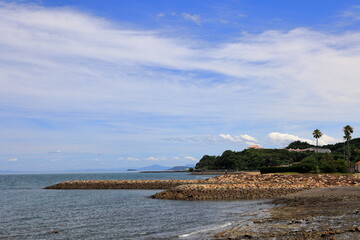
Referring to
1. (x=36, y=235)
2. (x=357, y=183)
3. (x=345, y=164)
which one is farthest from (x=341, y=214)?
(x=345, y=164)

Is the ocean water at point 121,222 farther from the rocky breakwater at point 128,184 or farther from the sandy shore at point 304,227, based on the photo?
the rocky breakwater at point 128,184

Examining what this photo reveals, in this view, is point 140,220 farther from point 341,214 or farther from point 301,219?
point 341,214

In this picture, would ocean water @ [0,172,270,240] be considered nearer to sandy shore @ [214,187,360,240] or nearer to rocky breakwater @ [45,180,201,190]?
sandy shore @ [214,187,360,240]

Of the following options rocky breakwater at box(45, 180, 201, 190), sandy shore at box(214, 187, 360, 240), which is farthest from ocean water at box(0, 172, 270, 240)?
rocky breakwater at box(45, 180, 201, 190)

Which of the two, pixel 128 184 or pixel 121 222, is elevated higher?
pixel 128 184

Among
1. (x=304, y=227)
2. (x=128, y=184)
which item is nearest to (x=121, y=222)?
(x=304, y=227)

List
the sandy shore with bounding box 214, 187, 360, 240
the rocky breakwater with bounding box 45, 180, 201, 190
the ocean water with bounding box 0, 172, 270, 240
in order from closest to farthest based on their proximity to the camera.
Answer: the sandy shore with bounding box 214, 187, 360, 240
the ocean water with bounding box 0, 172, 270, 240
the rocky breakwater with bounding box 45, 180, 201, 190

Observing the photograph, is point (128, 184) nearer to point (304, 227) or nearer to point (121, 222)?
point (121, 222)

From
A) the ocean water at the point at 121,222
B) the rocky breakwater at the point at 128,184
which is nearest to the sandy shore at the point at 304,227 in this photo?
the ocean water at the point at 121,222

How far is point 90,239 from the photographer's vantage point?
2305 cm

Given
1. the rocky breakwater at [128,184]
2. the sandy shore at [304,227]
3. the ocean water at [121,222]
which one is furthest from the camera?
the rocky breakwater at [128,184]

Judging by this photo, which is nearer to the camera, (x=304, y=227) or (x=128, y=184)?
(x=304, y=227)

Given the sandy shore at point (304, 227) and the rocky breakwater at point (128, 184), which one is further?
the rocky breakwater at point (128, 184)

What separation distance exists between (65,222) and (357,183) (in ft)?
150
